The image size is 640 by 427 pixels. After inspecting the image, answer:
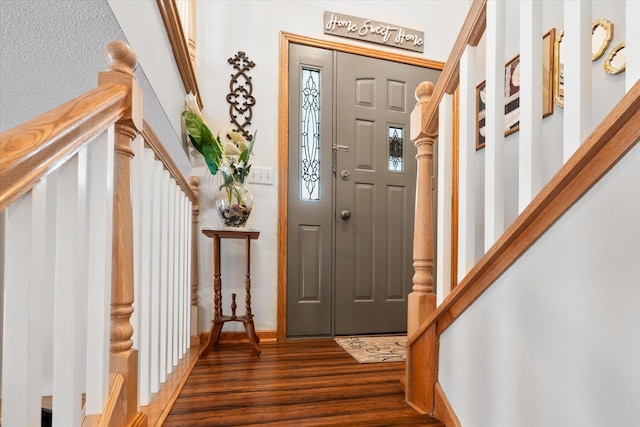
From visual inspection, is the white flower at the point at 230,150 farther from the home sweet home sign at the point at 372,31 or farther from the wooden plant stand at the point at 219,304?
the home sweet home sign at the point at 372,31

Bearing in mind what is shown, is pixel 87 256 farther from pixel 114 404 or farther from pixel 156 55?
pixel 156 55

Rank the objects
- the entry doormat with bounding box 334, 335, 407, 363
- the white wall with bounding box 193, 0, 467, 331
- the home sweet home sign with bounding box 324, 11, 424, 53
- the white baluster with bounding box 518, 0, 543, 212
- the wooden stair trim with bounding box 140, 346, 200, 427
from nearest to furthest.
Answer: the white baluster with bounding box 518, 0, 543, 212, the wooden stair trim with bounding box 140, 346, 200, 427, the entry doormat with bounding box 334, 335, 407, 363, the white wall with bounding box 193, 0, 467, 331, the home sweet home sign with bounding box 324, 11, 424, 53

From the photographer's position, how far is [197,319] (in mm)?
2254

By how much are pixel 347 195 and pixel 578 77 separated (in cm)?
185

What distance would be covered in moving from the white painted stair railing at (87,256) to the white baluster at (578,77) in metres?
1.01

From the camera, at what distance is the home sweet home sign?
8.66ft

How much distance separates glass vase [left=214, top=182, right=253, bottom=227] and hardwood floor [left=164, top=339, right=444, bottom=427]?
0.76m

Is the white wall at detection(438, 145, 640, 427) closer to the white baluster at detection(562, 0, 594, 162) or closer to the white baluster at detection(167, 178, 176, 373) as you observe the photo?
the white baluster at detection(562, 0, 594, 162)

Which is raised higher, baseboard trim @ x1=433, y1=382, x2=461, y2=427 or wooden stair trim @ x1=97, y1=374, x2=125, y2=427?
wooden stair trim @ x1=97, y1=374, x2=125, y2=427

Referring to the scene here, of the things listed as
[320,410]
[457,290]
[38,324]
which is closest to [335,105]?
[457,290]

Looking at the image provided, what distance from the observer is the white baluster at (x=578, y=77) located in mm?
793

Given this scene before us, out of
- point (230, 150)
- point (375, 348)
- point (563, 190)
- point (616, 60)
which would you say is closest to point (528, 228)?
point (563, 190)

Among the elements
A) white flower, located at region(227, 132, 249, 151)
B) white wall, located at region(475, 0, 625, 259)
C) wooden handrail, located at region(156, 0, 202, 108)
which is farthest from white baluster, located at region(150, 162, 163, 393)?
white wall, located at region(475, 0, 625, 259)

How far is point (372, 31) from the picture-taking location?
273cm
